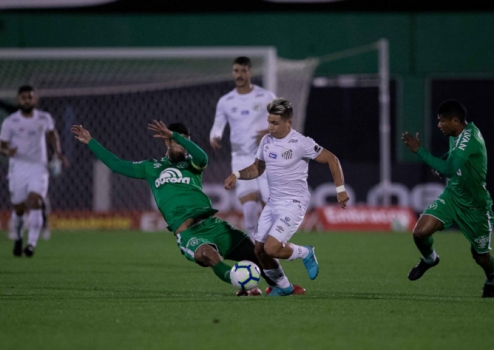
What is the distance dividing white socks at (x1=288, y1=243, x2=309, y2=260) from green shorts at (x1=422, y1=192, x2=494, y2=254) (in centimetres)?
122

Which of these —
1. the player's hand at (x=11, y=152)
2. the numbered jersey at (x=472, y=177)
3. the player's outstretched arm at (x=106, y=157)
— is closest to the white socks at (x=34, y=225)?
the player's hand at (x=11, y=152)

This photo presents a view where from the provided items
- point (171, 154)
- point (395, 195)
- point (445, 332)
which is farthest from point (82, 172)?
point (445, 332)

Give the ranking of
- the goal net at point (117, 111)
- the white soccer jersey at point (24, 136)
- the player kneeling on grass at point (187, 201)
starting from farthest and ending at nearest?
1. the goal net at point (117, 111)
2. the white soccer jersey at point (24, 136)
3. the player kneeling on grass at point (187, 201)

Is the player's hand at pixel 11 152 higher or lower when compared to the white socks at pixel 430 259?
higher

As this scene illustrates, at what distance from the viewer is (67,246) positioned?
15.6 meters

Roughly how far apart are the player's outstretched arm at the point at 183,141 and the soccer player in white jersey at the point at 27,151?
533cm

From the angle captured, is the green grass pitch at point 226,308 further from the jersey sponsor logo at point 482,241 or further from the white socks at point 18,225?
the white socks at point 18,225

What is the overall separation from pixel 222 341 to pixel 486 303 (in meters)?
2.99

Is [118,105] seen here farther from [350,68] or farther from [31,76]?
[350,68]

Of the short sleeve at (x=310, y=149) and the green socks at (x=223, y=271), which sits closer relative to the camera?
the green socks at (x=223, y=271)

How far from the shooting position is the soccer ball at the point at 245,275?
8.12m

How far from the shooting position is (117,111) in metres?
20.8

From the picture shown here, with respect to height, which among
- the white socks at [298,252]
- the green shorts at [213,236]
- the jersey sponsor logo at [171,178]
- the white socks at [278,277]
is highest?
the jersey sponsor logo at [171,178]

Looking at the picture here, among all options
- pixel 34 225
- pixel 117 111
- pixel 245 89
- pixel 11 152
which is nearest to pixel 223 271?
A: pixel 245 89
